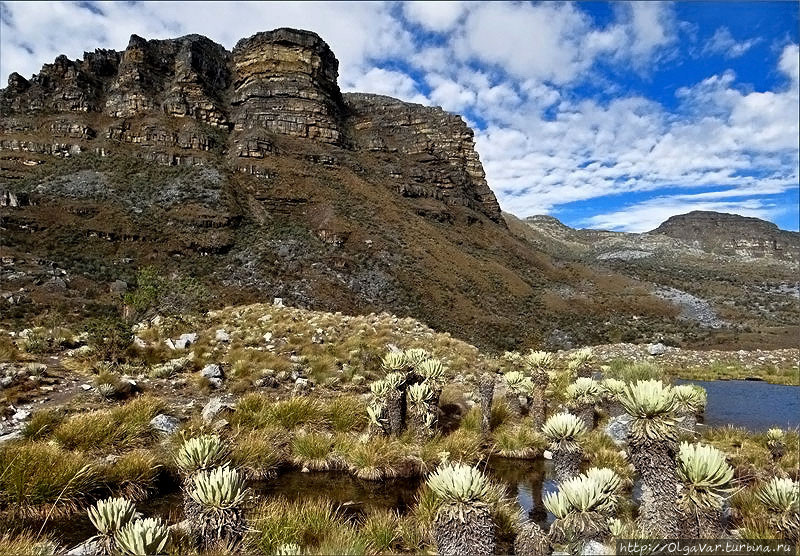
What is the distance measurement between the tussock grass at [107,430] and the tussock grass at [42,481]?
35.4 inches

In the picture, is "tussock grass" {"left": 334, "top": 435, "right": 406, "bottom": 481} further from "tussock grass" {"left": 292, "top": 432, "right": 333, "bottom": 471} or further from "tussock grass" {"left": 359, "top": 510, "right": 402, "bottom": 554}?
"tussock grass" {"left": 359, "top": 510, "right": 402, "bottom": 554}

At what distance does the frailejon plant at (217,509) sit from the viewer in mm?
4422

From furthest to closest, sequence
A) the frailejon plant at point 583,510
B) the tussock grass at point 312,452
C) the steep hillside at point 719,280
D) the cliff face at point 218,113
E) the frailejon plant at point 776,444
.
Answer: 1. the cliff face at point 218,113
2. the steep hillside at point 719,280
3. the frailejon plant at point 776,444
4. the tussock grass at point 312,452
5. the frailejon plant at point 583,510

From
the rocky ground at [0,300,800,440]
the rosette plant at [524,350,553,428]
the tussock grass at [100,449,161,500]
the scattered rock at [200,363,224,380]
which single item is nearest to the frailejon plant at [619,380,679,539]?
→ the rosette plant at [524,350,553,428]

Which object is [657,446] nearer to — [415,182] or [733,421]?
[733,421]

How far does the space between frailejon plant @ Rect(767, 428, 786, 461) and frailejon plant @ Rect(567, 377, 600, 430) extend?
2965 millimetres

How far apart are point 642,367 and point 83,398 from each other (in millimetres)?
16051

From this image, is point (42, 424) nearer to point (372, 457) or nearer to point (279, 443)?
point (279, 443)

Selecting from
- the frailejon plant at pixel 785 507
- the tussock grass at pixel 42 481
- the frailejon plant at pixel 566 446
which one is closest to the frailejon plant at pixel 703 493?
the frailejon plant at pixel 785 507

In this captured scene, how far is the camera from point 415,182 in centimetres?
8606

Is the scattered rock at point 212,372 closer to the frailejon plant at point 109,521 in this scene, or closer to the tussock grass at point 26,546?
the tussock grass at point 26,546

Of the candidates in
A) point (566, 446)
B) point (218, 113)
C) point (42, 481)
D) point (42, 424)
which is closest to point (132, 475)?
point (42, 481)

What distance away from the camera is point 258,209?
6419cm

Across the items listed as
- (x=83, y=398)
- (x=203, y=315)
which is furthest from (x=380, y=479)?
(x=203, y=315)
